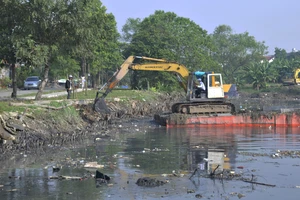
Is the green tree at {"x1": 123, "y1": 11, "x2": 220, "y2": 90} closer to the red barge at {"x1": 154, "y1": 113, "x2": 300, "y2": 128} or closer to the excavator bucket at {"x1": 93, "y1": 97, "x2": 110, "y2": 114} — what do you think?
the red barge at {"x1": 154, "y1": 113, "x2": 300, "y2": 128}

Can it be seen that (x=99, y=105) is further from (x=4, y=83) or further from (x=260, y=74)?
(x=260, y=74)

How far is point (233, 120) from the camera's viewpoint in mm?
33344

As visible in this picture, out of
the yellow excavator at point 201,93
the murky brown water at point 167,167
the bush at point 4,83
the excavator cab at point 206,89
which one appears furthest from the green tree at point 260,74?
the murky brown water at point 167,167

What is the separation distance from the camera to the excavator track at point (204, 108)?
3394cm

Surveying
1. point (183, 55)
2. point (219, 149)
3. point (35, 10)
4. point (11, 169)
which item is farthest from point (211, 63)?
point (11, 169)

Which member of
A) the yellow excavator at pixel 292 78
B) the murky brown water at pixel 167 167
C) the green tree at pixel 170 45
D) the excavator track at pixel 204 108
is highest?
the green tree at pixel 170 45

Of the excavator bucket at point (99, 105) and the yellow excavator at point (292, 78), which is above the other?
the yellow excavator at point (292, 78)

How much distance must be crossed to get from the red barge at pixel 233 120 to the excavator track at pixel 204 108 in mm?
891

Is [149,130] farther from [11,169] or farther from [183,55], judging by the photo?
[183,55]

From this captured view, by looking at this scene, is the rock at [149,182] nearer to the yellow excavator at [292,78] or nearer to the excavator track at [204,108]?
the excavator track at [204,108]

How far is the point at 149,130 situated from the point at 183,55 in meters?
40.1

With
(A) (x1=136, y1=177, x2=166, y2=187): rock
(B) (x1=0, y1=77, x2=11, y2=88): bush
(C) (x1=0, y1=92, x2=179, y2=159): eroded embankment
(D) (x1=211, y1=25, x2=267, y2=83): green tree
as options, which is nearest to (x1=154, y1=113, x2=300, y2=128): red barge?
(C) (x1=0, y1=92, x2=179, y2=159): eroded embankment

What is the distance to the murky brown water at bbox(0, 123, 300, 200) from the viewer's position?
1403cm

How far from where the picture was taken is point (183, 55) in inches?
2761
